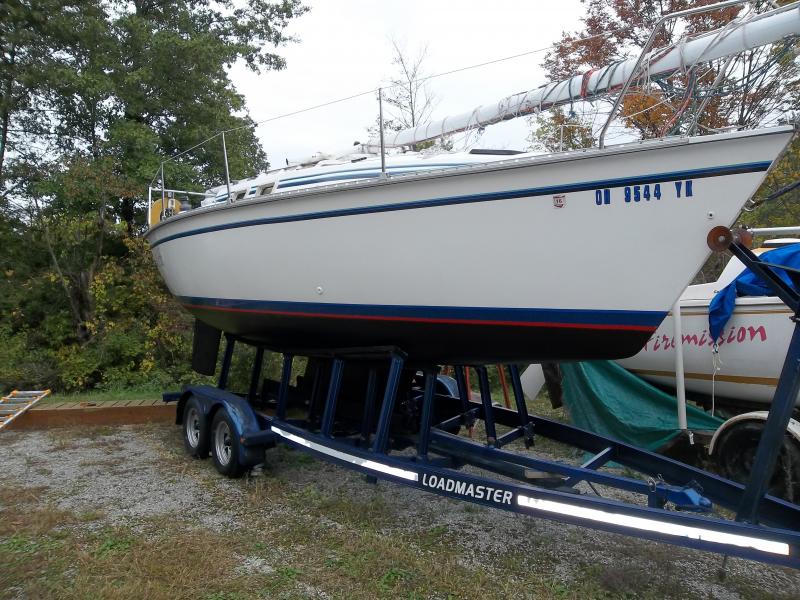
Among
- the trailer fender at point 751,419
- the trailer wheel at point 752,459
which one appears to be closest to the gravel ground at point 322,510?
the trailer wheel at point 752,459

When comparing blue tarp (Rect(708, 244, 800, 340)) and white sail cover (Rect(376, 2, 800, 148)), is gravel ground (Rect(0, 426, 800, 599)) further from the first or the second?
white sail cover (Rect(376, 2, 800, 148))

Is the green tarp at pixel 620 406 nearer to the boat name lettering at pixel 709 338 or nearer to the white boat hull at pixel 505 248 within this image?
the boat name lettering at pixel 709 338

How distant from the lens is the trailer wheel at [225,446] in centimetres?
432

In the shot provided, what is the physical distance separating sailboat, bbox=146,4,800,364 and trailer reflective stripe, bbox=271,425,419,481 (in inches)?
27.4

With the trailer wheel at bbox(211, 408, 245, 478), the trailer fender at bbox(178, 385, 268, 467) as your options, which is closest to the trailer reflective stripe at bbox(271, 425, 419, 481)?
the trailer fender at bbox(178, 385, 268, 467)

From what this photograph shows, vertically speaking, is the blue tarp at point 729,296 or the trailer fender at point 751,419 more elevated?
the blue tarp at point 729,296

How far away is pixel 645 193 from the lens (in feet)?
9.34

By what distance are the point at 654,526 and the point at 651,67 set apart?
2.30 meters

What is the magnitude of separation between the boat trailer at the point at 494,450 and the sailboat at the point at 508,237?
0.84ft

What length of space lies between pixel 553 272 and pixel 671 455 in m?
2.65

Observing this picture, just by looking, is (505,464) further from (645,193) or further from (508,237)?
(645,193)

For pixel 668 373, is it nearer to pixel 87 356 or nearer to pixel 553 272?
pixel 553 272

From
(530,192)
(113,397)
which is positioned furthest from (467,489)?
(113,397)

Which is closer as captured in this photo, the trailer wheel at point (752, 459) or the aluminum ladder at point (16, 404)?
the trailer wheel at point (752, 459)
